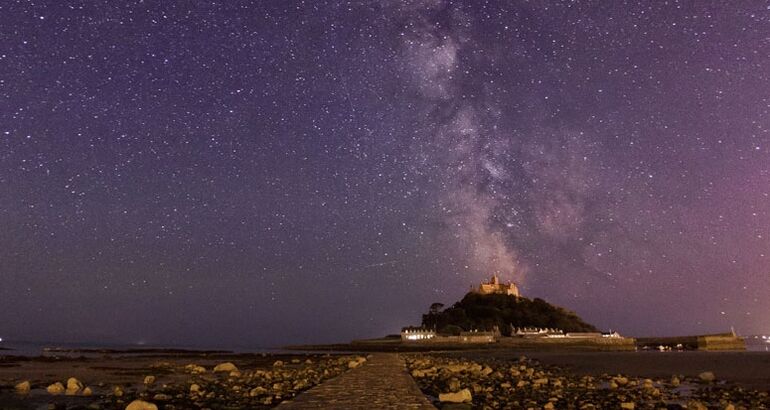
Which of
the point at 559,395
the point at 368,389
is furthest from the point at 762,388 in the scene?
the point at 368,389

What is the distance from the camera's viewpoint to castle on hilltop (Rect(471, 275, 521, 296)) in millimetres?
178875

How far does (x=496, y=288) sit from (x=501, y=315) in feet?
120

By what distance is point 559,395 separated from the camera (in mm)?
20562

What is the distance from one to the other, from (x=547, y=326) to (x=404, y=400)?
145 m

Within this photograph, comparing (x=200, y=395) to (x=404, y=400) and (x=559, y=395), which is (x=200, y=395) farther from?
(x=559, y=395)

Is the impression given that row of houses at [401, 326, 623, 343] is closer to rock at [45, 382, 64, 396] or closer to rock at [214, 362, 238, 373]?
rock at [214, 362, 238, 373]

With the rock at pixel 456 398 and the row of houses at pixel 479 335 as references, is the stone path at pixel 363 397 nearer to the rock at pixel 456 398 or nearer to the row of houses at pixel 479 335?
the rock at pixel 456 398

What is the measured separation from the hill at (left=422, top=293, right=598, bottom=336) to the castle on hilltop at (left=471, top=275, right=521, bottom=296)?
9926 millimetres

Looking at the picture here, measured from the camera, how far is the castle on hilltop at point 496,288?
17888 cm

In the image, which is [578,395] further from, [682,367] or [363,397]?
[682,367]

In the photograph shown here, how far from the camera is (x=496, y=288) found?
182m

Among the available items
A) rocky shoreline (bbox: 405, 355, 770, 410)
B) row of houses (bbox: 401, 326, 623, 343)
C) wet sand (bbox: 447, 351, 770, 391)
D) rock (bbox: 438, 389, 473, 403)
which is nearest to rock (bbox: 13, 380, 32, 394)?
rocky shoreline (bbox: 405, 355, 770, 410)

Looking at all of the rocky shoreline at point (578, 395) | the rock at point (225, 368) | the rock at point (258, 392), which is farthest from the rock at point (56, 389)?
the rocky shoreline at point (578, 395)

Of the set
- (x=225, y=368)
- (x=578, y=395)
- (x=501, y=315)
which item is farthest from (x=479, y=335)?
(x=578, y=395)
